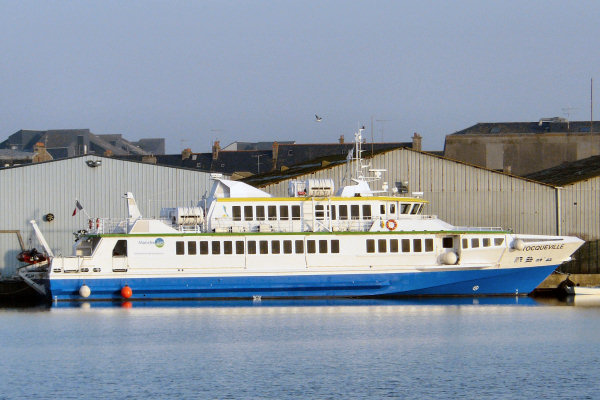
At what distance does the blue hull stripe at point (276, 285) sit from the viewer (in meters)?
43.9

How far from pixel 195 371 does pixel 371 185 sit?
21951mm

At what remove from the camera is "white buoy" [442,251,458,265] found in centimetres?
4394

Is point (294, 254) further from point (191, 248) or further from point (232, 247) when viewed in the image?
point (191, 248)

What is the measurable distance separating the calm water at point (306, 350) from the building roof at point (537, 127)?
1425 inches

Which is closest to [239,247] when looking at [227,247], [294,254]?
[227,247]

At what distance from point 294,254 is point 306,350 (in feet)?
34.9

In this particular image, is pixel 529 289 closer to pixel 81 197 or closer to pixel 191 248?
pixel 191 248

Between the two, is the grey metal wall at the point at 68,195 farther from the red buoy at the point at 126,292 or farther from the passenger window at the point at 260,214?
the red buoy at the point at 126,292

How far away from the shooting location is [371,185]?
5088 centimetres

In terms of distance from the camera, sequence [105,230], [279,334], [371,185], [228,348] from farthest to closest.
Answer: [371,185], [105,230], [279,334], [228,348]

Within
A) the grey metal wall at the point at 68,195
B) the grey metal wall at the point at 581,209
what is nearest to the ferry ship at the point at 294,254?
the grey metal wall at the point at 68,195

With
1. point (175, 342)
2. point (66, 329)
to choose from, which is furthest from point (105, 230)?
point (175, 342)

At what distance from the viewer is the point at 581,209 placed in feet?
161

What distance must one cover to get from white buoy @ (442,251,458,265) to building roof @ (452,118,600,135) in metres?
35.3
